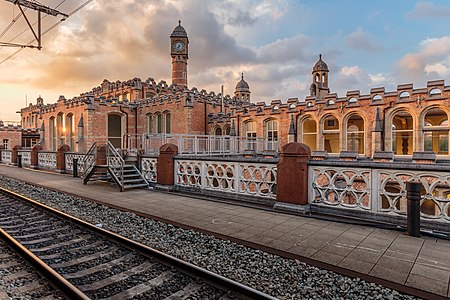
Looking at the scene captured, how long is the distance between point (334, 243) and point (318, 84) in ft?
115

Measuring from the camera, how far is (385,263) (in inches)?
162

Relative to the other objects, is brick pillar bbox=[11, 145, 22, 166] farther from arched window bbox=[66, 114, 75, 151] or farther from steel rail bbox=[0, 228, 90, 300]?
steel rail bbox=[0, 228, 90, 300]

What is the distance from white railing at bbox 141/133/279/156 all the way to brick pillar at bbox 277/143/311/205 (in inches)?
340

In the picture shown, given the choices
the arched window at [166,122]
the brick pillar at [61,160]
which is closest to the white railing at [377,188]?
the brick pillar at [61,160]

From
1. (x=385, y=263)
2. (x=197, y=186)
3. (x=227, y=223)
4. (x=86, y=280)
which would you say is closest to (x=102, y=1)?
(x=197, y=186)

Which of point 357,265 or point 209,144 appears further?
point 209,144

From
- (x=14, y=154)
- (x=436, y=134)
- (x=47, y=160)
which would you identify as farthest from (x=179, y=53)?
(x=436, y=134)

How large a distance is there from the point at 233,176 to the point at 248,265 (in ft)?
16.6

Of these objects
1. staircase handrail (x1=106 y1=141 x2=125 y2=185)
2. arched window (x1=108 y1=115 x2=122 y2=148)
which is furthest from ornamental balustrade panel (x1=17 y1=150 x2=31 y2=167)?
staircase handrail (x1=106 y1=141 x2=125 y2=185)

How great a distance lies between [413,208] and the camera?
545 cm

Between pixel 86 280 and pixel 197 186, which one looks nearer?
pixel 86 280

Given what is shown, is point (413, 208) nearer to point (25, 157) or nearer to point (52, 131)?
point (25, 157)

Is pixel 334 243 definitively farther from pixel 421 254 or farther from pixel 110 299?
pixel 110 299

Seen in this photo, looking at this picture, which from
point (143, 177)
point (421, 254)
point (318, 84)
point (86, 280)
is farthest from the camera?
point (318, 84)
